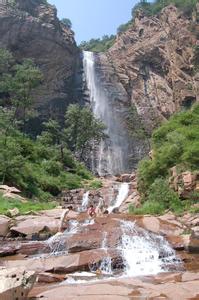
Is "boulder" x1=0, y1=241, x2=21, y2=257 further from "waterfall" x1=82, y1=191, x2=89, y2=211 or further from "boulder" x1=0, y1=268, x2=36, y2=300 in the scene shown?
"waterfall" x1=82, y1=191, x2=89, y2=211

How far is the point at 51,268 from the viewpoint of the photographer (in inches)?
584

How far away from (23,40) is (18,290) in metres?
54.3

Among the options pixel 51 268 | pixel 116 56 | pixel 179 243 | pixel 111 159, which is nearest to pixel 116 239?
pixel 179 243

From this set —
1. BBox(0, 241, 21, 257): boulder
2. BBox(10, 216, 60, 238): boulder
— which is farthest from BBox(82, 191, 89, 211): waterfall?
BBox(0, 241, 21, 257): boulder

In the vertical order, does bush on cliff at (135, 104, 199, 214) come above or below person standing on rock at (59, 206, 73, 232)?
above

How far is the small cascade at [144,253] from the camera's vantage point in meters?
15.3

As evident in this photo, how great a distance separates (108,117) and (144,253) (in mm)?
48135

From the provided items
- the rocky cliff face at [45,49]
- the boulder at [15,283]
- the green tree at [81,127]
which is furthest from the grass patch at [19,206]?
the rocky cliff face at [45,49]

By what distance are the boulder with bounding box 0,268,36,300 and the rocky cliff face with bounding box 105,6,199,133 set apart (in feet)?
171

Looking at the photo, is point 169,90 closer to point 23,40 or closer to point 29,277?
point 23,40

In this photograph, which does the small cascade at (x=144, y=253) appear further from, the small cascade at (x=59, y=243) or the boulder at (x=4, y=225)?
the boulder at (x=4, y=225)

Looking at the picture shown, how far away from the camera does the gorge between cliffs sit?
1473 centimetres

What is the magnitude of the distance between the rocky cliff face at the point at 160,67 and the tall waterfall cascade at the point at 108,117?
268 cm

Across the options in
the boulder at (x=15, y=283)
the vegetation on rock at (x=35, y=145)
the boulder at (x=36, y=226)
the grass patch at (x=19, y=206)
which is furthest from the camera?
the vegetation on rock at (x=35, y=145)
